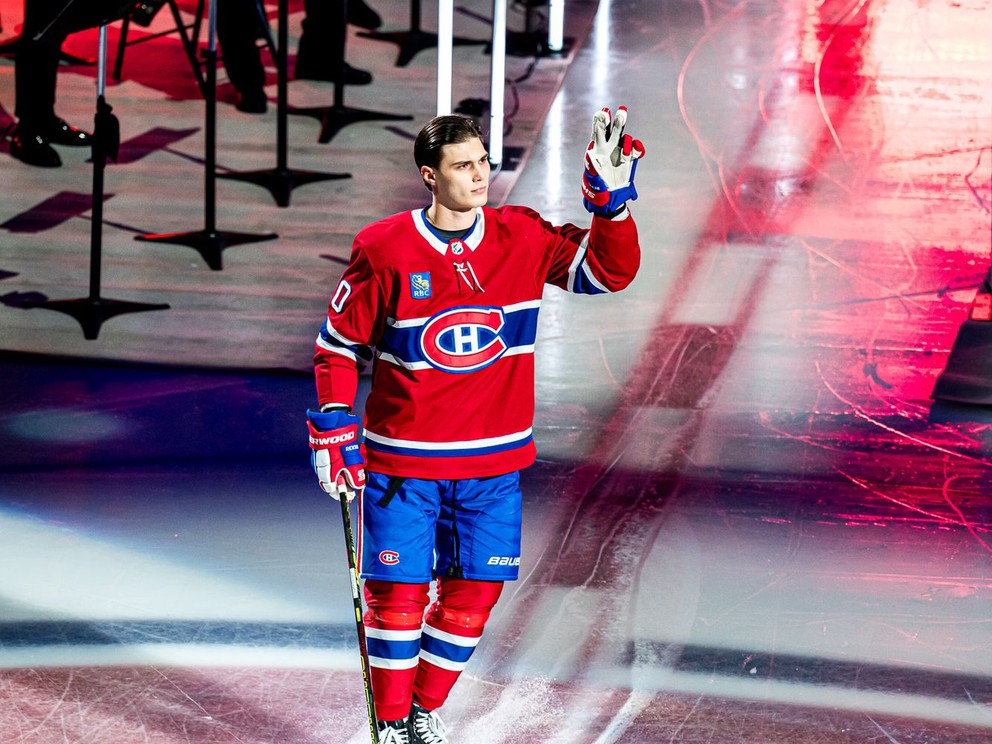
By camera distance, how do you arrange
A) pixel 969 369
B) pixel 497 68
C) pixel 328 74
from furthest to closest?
pixel 328 74
pixel 497 68
pixel 969 369

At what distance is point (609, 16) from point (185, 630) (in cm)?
828

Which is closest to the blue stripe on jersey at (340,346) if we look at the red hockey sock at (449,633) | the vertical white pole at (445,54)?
the red hockey sock at (449,633)

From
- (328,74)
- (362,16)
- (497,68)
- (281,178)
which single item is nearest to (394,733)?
(497,68)

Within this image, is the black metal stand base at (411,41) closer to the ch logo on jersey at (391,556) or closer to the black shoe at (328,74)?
the black shoe at (328,74)

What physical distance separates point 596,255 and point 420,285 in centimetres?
43

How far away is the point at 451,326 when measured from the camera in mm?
3537

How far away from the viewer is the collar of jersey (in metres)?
3.54

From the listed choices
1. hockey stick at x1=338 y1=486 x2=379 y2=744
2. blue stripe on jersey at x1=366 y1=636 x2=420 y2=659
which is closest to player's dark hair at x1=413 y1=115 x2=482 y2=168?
hockey stick at x1=338 y1=486 x2=379 y2=744

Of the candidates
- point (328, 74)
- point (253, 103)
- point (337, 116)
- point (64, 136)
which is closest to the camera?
point (64, 136)

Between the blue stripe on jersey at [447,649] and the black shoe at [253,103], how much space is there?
6470 mm

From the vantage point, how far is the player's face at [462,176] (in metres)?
3.50

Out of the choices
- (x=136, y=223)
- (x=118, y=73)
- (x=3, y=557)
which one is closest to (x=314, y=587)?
(x=3, y=557)

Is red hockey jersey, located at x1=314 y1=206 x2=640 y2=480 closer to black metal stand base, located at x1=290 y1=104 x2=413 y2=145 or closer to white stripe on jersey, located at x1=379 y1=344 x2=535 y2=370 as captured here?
white stripe on jersey, located at x1=379 y1=344 x2=535 y2=370

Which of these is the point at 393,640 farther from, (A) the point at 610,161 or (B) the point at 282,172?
(B) the point at 282,172
